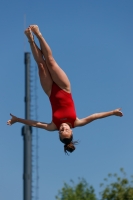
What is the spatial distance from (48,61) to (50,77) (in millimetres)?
402

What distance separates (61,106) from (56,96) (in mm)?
291

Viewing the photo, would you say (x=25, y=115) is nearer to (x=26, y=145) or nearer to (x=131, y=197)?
(x=26, y=145)

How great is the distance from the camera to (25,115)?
27578 millimetres

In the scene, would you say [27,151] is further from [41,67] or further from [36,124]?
[41,67]

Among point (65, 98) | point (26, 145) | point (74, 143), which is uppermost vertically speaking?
point (26, 145)

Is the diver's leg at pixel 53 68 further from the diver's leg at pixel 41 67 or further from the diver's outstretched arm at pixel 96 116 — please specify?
the diver's outstretched arm at pixel 96 116

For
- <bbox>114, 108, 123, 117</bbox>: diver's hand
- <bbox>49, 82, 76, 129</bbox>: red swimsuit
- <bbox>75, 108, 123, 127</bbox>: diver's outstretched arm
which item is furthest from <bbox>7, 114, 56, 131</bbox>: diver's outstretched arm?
<bbox>114, 108, 123, 117</bbox>: diver's hand

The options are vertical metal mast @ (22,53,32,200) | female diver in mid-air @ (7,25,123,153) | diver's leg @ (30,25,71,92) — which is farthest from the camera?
vertical metal mast @ (22,53,32,200)

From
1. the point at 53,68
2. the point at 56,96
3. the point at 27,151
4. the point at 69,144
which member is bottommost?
the point at 69,144

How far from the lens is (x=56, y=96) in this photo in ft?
51.8

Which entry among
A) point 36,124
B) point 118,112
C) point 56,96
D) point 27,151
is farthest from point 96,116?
point 27,151

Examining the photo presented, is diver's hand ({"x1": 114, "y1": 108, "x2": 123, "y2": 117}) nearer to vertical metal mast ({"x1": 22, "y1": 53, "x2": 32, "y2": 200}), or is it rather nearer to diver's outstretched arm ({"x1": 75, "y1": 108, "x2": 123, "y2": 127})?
diver's outstretched arm ({"x1": 75, "y1": 108, "x2": 123, "y2": 127})

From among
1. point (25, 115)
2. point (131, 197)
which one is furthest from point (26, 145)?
point (131, 197)

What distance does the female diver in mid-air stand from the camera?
1544cm
